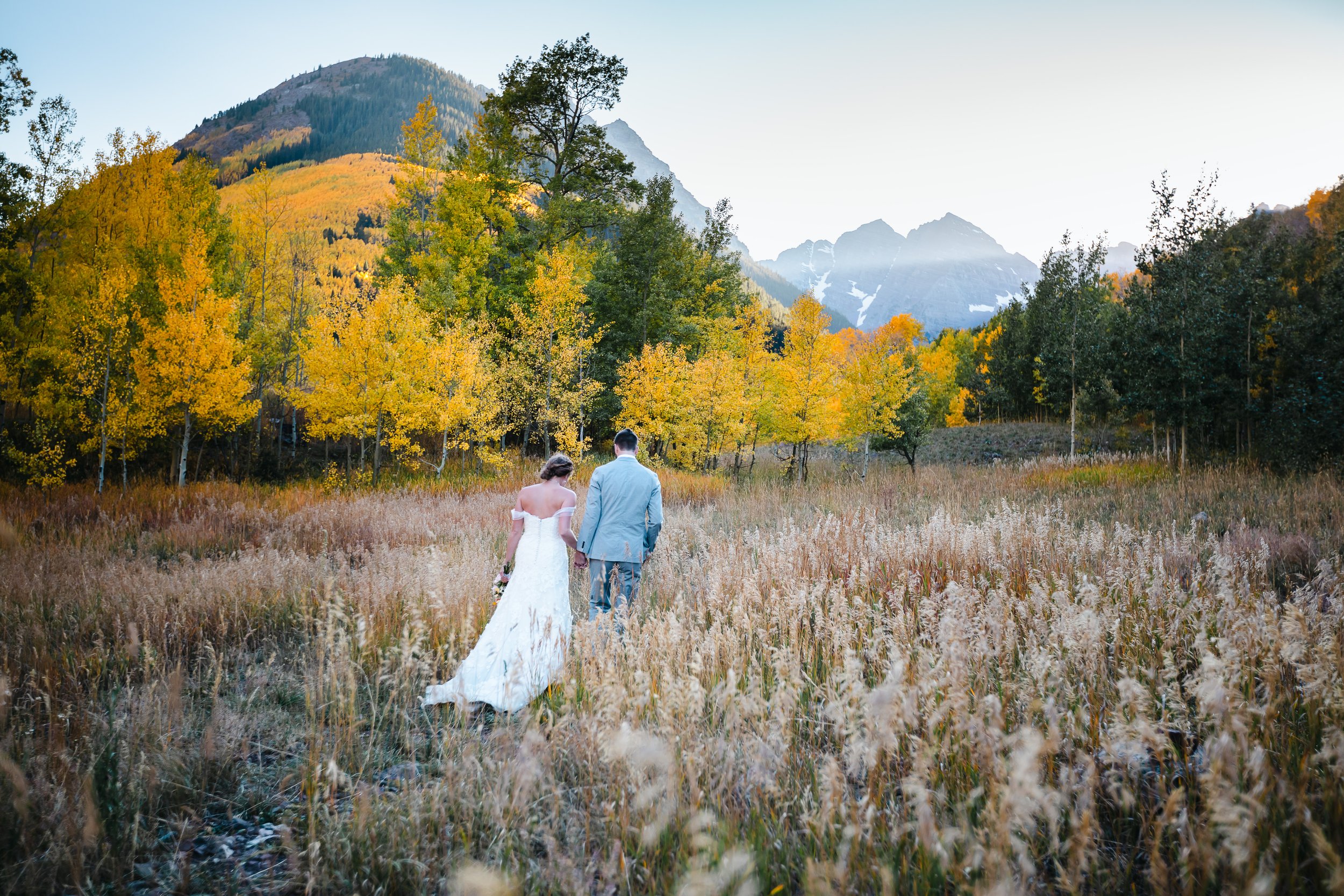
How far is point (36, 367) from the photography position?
665 inches

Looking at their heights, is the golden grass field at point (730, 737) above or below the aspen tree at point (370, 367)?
below

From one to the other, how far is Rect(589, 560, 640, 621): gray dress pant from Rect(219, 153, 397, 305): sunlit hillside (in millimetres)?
35225

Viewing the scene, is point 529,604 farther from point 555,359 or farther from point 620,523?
point 555,359

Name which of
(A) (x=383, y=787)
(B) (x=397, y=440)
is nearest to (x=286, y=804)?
(A) (x=383, y=787)

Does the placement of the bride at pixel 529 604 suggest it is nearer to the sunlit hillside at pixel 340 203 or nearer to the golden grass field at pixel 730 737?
the golden grass field at pixel 730 737

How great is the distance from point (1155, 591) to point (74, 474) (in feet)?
92.0

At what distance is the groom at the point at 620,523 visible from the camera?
18.7 feet

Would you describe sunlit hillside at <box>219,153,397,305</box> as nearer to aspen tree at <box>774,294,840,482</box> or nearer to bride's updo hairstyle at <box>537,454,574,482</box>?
aspen tree at <box>774,294,840,482</box>

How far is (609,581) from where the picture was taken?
19.8ft

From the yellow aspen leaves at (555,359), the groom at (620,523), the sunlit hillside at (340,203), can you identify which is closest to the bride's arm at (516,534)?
the groom at (620,523)

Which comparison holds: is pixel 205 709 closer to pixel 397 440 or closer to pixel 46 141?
pixel 397 440

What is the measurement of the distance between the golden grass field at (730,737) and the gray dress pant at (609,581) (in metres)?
0.44

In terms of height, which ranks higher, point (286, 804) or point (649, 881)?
point (649, 881)

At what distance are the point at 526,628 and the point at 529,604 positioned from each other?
8.5 inches
